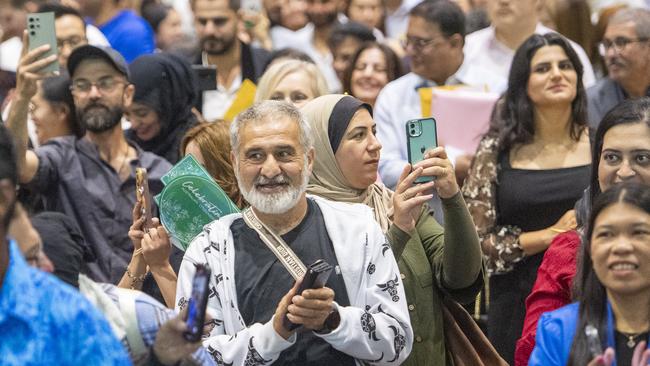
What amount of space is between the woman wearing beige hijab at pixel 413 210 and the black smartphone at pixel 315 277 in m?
0.39

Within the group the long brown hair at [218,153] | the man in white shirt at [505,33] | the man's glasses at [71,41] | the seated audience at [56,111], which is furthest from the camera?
the man's glasses at [71,41]

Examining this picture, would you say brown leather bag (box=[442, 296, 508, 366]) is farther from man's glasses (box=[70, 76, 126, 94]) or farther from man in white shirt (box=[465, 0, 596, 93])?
man in white shirt (box=[465, 0, 596, 93])

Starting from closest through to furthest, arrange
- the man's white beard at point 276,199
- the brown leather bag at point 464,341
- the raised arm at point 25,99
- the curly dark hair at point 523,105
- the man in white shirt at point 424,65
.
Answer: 1. the man's white beard at point 276,199
2. the brown leather bag at point 464,341
3. the curly dark hair at point 523,105
4. the raised arm at point 25,99
5. the man in white shirt at point 424,65

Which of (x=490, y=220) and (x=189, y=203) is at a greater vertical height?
(x=189, y=203)

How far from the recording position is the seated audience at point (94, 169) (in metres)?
7.26

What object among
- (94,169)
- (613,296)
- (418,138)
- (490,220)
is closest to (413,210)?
(418,138)

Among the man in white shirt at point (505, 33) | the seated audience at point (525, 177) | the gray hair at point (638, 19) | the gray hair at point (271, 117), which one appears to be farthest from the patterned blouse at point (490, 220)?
the man in white shirt at point (505, 33)

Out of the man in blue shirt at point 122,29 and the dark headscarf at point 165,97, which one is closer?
the dark headscarf at point 165,97

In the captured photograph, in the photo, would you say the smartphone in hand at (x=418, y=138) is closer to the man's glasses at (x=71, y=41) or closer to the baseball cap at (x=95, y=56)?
the baseball cap at (x=95, y=56)

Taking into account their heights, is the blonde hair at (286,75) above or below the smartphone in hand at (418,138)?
below

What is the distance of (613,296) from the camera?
15.9ft

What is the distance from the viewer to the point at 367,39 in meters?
10.1

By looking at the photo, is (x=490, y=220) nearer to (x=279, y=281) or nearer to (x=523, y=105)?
(x=523, y=105)

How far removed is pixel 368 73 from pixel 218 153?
2610mm
